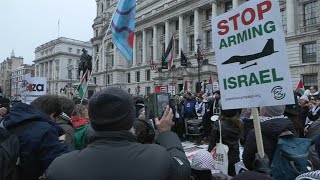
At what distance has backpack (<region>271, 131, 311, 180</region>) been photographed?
2.87 m

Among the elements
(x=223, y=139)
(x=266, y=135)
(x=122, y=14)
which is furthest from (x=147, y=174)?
(x=122, y=14)

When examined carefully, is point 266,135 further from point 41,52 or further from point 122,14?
point 41,52

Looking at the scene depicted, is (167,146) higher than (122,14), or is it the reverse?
(122,14)

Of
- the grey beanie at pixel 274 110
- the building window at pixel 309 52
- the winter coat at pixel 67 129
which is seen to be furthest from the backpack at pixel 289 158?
the building window at pixel 309 52

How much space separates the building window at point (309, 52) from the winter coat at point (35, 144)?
2938 centimetres

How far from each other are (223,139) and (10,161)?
2.73m

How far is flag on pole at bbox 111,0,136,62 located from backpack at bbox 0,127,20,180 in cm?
510

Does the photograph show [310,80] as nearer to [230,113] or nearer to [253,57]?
[230,113]

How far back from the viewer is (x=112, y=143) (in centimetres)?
176

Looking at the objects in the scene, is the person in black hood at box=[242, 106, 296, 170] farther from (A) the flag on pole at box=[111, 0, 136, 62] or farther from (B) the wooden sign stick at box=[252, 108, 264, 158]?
(A) the flag on pole at box=[111, 0, 136, 62]

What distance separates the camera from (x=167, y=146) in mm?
2012

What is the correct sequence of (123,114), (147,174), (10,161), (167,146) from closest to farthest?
(147,174) → (123,114) → (167,146) → (10,161)

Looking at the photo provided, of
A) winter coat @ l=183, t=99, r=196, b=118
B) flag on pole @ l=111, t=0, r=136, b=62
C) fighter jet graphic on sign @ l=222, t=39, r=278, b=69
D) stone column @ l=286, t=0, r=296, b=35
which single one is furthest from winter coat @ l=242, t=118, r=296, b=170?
stone column @ l=286, t=0, r=296, b=35

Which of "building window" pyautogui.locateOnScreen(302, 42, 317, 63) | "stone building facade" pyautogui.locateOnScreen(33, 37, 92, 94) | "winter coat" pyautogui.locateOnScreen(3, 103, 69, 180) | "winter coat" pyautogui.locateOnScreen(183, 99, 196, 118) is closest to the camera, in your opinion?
"winter coat" pyautogui.locateOnScreen(3, 103, 69, 180)
